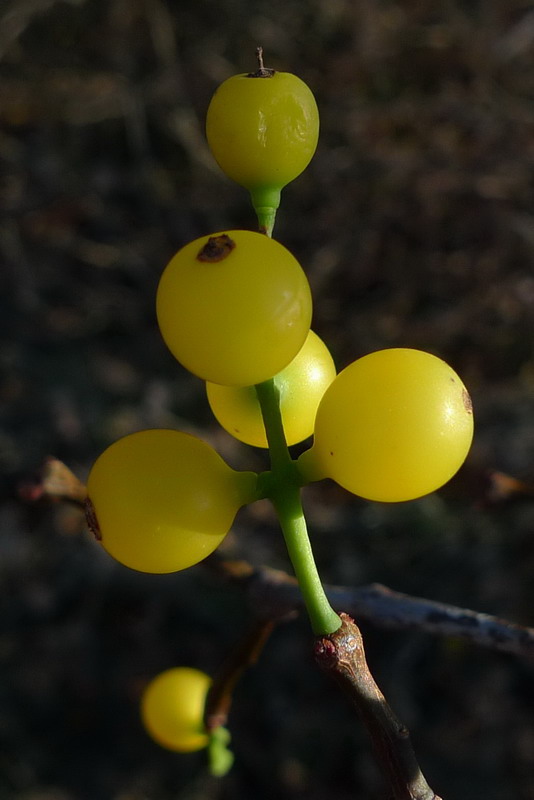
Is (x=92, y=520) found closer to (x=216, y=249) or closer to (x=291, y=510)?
(x=291, y=510)

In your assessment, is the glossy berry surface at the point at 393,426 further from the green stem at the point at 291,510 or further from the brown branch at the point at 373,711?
the brown branch at the point at 373,711

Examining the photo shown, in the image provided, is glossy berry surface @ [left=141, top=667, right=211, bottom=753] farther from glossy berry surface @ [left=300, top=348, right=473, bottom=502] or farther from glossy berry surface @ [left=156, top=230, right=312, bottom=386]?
glossy berry surface @ [left=156, top=230, right=312, bottom=386]

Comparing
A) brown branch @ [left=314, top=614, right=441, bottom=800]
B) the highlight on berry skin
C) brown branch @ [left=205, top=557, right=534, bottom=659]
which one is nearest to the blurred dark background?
brown branch @ [left=205, top=557, right=534, bottom=659]

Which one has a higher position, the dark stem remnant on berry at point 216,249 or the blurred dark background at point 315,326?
the dark stem remnant on berry at point 216,249

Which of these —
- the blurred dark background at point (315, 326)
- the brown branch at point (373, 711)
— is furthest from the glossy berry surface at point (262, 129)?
the blurred dark background at point (315, 326)

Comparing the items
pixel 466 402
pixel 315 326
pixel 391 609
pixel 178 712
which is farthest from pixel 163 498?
pixel 315 326

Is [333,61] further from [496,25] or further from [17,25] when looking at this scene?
[17,25]

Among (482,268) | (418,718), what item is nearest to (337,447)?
(418,718)

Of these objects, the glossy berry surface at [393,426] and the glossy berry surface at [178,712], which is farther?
the glossy berry surface at [178,712]
